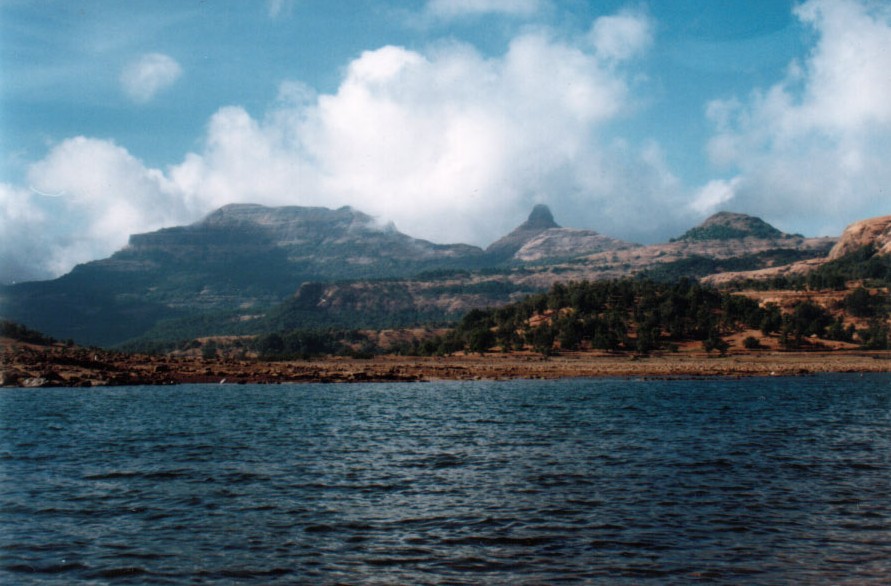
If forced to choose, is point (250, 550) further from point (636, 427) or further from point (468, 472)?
point (636, 427)

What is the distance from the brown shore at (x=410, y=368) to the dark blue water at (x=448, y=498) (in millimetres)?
39079

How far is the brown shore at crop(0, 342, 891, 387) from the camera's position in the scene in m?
82.3

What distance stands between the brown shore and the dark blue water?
39079 millimetres

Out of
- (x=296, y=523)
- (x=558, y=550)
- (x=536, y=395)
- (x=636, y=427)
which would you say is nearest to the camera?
(x=558, y=550)

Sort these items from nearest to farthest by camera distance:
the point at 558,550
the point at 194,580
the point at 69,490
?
the point at 194,580
the point at 558,550
the point at 69,490

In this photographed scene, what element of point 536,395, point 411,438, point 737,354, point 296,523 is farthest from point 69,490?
point 737,354

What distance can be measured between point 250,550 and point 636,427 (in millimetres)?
27139

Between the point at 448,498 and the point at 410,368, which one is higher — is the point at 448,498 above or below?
above

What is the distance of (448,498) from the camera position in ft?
75.0

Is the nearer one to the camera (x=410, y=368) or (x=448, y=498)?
(x=448, y=498)

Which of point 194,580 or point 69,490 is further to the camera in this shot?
point 69,490

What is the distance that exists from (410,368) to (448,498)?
278 feet

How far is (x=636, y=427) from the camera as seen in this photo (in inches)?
1585

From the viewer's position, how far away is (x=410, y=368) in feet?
352
